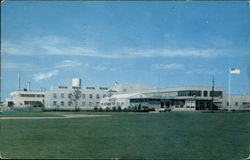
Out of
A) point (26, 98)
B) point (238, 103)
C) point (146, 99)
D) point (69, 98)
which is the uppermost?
point (146, 99)

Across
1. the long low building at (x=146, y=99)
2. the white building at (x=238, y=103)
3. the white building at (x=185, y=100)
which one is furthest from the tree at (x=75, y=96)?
the white building at (x=238, y=103)

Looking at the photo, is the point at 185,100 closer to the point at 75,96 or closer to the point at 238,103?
the point at 238,103

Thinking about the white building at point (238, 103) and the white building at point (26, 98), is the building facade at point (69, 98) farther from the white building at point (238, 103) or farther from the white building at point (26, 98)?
the white building at point (238, 103)

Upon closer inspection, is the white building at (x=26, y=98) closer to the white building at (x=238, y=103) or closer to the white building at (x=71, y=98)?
the white building at (x=71, y=98)

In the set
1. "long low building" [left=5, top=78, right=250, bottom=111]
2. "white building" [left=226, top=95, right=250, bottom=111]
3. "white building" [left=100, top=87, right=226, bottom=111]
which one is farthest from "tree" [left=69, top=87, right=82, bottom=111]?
"white building" [left=226, top=95, right=250, bottom=111]

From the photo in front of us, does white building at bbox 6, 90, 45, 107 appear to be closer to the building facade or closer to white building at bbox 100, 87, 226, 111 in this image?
the building facade

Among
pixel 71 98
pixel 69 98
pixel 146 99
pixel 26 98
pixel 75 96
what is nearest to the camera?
pixel 75 96

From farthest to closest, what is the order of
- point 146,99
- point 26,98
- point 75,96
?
1. point 26,98
2. point 146,99
3. point 75,96

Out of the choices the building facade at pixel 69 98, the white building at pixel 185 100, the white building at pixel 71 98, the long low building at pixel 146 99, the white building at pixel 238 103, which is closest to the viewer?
the long low building at pixel 146 99

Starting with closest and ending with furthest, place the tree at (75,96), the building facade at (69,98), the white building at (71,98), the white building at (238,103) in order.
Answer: the tree at (75,96), the white building at (238,103), the white building at (71,98), the building facade at (69,98)

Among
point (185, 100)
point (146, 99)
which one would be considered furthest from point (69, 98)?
point (185, 100)

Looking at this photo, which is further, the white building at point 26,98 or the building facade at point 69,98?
the white building at point 26,98

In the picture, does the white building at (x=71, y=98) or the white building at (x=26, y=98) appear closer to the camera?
the white building at (x=71, y=98)

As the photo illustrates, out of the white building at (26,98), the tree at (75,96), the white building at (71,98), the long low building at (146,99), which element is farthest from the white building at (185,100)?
the white building at (26,98)
